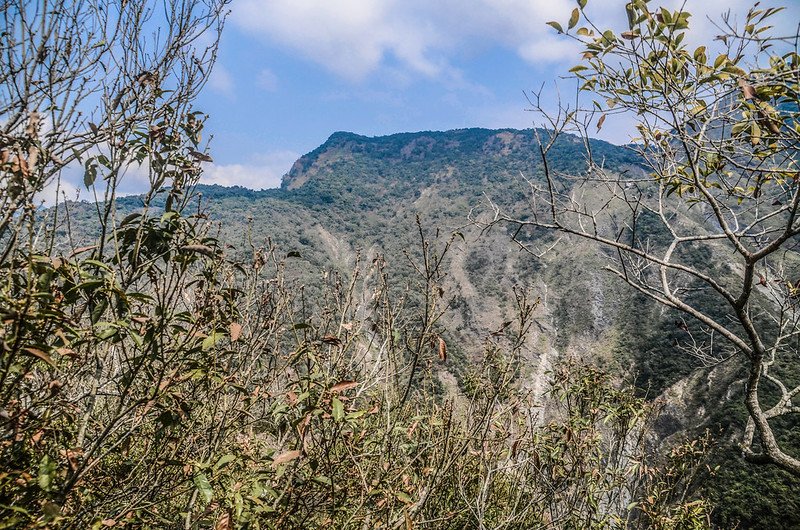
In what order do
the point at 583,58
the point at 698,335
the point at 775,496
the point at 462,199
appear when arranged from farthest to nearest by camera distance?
1. the point at 462,199
2. the point at 698,335
3. the point at 775,496
4. the point at 583,58

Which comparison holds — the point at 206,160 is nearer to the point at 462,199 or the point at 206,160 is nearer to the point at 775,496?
the point at 775,496

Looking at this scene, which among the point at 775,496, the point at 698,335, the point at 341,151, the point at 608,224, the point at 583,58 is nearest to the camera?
the point at 583,58

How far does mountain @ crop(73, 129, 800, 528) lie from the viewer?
1658 centimetres

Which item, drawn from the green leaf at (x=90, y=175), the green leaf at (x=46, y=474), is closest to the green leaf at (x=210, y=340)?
the green leaf at (x=46, y=474)

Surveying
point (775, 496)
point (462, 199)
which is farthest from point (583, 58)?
point (462, 199)

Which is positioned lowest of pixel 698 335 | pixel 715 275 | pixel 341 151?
pixel 698 335

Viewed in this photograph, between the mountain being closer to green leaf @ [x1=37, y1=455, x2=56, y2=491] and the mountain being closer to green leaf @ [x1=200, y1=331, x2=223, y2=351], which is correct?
green leaf @ [x1=200, y1=331, x2=223, y2=351]

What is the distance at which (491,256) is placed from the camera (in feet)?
188

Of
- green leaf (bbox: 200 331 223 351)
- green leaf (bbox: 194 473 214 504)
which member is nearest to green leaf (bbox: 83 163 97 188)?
green leaf (bbox: 200 331 223 351)

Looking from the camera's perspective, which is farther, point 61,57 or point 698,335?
point 698,335

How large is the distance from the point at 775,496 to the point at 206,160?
24064 millimetres

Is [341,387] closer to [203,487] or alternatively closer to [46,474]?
[203,487]

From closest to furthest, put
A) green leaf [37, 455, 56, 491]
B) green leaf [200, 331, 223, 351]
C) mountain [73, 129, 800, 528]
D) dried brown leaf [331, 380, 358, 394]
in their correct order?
green leaf [37, 455, 56, 491], green leaf [200, 331, 223, 351], dried brown leaf [331, 380, 358, 394], mountain [73, 129, 800, 528]

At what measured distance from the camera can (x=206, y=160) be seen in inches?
85.6
